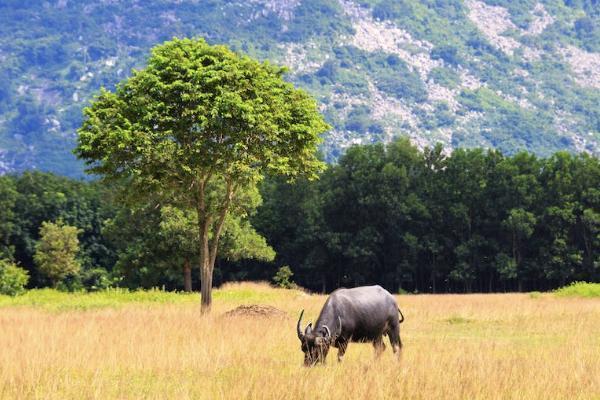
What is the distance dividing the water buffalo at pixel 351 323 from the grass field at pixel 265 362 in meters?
0.52

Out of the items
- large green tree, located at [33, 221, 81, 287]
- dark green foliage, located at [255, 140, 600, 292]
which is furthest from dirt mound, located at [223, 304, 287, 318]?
large green tree, located at [33, 221, 81, 287]

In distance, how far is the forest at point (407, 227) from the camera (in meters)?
86.1

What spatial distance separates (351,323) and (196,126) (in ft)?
59.1

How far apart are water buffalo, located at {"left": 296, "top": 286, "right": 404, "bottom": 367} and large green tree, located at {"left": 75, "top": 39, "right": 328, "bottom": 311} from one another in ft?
49.0

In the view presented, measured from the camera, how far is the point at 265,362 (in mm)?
17969

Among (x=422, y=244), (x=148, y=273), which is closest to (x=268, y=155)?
(x=148, y=273)

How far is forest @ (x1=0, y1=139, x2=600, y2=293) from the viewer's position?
86125mm

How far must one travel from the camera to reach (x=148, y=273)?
75.1 metres

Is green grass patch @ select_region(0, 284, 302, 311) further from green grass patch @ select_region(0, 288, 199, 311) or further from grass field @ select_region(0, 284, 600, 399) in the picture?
grass field @ select_region(0, 284, 600, 399)

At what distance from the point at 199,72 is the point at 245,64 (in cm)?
263

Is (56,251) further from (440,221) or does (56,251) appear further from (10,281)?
(440,221)

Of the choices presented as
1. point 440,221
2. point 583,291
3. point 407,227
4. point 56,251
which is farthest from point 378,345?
point 56,251

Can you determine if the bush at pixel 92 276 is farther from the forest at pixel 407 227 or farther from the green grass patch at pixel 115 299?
the green grass patch at pixel 115 299

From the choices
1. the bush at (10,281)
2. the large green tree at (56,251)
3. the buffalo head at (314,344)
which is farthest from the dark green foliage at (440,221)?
the buffalo head at (314,344)
